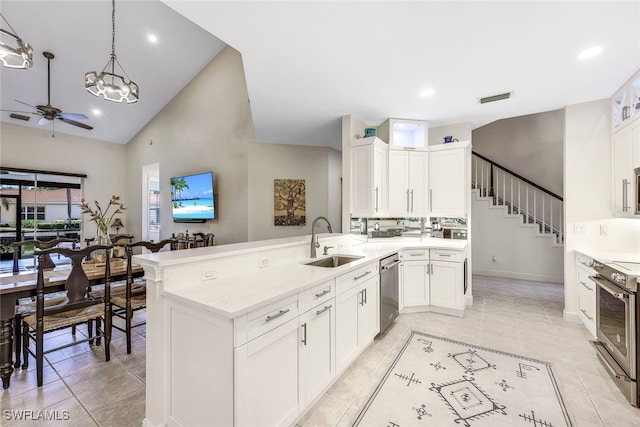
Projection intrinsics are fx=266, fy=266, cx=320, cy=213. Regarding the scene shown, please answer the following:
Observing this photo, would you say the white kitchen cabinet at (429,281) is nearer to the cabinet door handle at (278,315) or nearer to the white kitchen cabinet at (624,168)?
the white kitchen cabinet at (624,168)

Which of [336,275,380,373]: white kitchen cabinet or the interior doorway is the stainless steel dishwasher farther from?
the interior doorway

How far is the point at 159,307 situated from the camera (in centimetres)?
161

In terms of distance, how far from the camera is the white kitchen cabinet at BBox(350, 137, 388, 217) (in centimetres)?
355

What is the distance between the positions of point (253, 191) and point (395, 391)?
413 cm

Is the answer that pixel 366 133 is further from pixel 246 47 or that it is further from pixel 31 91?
pixel 31 91

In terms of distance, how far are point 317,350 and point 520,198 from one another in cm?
610

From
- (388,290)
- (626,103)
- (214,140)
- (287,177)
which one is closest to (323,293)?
(388,290)

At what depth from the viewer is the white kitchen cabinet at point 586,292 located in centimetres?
281

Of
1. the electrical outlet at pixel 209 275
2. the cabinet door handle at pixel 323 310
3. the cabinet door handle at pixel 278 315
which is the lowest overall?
the cabinet door handle at pixel 323 310

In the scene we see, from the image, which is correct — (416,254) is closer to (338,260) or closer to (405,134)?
(338,260)

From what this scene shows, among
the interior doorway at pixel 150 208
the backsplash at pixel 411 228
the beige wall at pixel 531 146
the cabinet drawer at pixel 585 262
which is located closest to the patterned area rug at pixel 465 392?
the cabinet drawer at pixel 585 262

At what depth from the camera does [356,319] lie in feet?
7.77

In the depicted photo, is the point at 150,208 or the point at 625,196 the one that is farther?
the point at 150,208

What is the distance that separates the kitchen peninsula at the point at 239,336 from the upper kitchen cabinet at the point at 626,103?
3.29 metres
